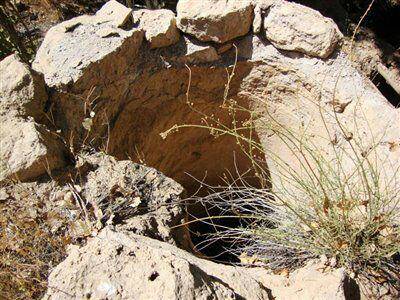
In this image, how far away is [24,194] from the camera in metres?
2.38

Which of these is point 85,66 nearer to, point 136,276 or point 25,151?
point 25,151

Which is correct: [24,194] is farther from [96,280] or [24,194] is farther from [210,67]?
[210,67]

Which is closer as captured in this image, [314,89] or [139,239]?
[139,239]

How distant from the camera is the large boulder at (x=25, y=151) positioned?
237 cm

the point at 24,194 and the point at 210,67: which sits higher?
the point at 210,67

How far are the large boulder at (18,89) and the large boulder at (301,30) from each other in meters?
1.36

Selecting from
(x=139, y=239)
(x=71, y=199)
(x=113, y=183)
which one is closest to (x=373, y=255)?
(x=139, y=239)

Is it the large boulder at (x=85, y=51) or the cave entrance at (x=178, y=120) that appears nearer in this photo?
the large boulder at (x=85, y=51)

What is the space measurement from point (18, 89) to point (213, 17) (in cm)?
113

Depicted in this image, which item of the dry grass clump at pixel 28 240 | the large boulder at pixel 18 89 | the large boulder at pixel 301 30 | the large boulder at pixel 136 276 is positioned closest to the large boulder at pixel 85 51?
the large boulder at pixel 18 89

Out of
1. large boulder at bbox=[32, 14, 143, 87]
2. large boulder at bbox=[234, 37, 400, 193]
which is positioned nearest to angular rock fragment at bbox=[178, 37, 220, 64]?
large boulder at bbox=[234, 37, 400, 193]

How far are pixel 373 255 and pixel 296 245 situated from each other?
35cm

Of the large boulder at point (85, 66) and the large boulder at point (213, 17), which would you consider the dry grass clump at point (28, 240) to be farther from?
the large boulder at point (213, 17)

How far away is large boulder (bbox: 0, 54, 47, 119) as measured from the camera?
8.24 feet
